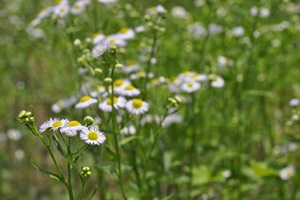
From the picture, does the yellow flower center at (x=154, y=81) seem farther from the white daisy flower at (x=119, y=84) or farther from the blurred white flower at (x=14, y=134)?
the blurred white flower at (x=14, y=134)

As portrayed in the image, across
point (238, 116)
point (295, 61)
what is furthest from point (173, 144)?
point (295, 61)

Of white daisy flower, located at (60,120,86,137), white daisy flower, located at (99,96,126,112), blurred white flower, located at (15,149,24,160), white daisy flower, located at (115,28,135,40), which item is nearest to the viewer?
white daisy flower, located at (60,120,86,137)

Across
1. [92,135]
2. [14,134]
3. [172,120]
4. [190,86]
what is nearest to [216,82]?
[190,86]

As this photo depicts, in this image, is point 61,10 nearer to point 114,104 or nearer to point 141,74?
point 141,74

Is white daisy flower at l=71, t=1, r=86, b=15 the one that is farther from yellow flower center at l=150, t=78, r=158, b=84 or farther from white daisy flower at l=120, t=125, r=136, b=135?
white daisy flower at l=120, t=125, r=136, b=135

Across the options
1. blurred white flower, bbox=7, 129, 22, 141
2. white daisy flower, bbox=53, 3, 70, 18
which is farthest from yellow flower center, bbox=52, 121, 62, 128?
blurred white flower, bbox=7, 129, 22, 141
